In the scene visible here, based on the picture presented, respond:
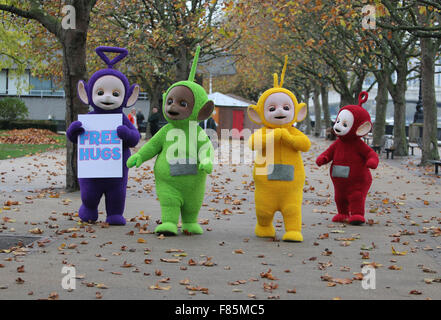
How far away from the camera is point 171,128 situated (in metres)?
8.16

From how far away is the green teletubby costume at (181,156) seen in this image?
784 cm

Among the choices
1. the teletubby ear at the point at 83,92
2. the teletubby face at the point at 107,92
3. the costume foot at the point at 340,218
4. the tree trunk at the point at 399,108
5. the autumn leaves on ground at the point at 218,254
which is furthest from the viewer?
the tree trunk at the point at 399,108

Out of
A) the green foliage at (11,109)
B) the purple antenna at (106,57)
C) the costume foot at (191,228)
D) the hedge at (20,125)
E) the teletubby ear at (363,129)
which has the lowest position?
the costume foot at (191,228)

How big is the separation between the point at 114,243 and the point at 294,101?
9.39 ft

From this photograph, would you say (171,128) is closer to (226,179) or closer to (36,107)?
(226,179)

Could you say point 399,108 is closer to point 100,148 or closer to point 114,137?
point 114,137

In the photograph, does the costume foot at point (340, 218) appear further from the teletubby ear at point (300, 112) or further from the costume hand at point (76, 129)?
the costume hand at point (76, 129)

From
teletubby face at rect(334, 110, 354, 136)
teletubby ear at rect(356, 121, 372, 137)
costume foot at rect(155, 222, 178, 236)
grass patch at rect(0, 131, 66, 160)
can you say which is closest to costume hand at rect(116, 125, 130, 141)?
costume foot at rect(155, 222, 178, 236)

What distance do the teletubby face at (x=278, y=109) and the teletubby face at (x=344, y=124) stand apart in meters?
1.53

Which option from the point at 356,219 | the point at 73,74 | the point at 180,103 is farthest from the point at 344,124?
the point at 73,74

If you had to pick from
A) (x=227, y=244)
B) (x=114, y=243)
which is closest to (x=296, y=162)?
(x=227, y=244)

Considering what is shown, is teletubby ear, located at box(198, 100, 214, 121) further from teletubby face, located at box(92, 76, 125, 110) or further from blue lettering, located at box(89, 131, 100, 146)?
blue lettering, located at box(89, 131, 100, 146)

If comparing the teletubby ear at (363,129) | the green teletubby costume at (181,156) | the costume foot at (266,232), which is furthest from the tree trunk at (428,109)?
the green teletubby costume at (181,156)

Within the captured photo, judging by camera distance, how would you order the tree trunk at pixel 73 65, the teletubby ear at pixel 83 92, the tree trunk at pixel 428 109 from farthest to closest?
the tree trunk at pixel 428 109
the tree trunk at pixel 73 65
the teletubby ear at pixel 83 92
